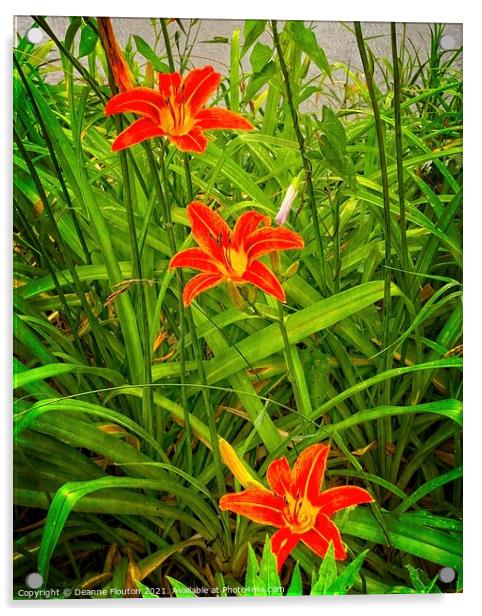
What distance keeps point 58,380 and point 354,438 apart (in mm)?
489

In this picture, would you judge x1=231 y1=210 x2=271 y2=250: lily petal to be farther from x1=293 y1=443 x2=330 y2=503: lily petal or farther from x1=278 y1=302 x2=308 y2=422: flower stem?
x1=293 y1=443 x2=330 y2=503: lily petal

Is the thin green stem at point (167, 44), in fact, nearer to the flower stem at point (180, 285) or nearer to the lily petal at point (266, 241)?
the flower stem at point (180, 285)

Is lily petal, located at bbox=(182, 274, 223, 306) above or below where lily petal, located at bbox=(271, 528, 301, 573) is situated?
above

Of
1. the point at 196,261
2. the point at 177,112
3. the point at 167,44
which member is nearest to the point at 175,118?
the point at 177,112

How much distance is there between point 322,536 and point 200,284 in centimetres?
45

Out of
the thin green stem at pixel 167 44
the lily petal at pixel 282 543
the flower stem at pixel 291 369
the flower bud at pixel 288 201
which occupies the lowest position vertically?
the lily petal at pixel 282 543

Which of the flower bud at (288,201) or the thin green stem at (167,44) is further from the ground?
the thin green stem at (167,44)

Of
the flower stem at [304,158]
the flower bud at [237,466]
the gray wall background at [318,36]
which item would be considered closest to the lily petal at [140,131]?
the gray wall background at [318,36]

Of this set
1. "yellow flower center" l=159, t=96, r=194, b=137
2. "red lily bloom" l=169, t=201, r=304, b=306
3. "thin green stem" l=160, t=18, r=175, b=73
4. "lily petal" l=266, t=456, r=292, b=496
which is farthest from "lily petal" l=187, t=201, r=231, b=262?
"lily petal" l=266, t=456, r=292, b=496

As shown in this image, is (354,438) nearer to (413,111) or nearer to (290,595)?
(290,595)

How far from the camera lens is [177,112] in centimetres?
122

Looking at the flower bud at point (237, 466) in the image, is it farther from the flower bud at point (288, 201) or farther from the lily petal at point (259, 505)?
the flower bud at point (288, 201)

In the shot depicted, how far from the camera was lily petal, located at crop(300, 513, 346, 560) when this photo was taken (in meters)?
1.23

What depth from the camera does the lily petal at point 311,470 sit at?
4.04 ft
